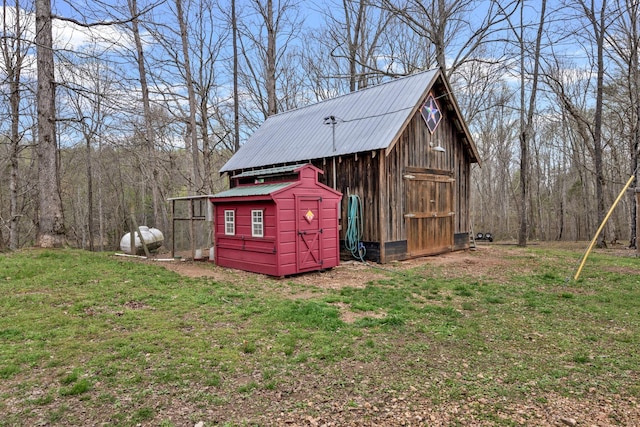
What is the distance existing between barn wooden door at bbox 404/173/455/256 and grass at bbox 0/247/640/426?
428 cm

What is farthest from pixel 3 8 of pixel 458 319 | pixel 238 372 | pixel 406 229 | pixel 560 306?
pixel 560 306

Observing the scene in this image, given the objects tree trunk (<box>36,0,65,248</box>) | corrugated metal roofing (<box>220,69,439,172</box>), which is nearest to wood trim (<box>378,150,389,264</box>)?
corrugated metal roofing (<box>220,69,439,172</box>)

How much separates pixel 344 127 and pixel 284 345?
31.5 ft

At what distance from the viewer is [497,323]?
220 inches

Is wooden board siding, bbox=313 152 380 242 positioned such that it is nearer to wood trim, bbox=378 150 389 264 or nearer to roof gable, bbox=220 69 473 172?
wood trim, bbox=378 150 389 264

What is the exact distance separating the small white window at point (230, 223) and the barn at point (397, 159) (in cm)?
348

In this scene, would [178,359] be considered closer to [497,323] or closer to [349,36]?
[497,323]

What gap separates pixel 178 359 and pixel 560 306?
6.14 meters

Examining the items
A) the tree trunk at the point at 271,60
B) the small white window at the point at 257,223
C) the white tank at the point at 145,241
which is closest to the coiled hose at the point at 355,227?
the small white window at the point at 257,223

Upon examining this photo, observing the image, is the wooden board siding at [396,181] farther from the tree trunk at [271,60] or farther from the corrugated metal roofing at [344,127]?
the tree trunk at [271,60]

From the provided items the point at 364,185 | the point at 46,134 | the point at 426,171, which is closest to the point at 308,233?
the point at 364,185

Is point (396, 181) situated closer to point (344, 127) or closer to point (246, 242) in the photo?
point (344, 127)

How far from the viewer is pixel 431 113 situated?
1266 centimetres

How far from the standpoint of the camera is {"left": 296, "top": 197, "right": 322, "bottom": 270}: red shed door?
9406mm
